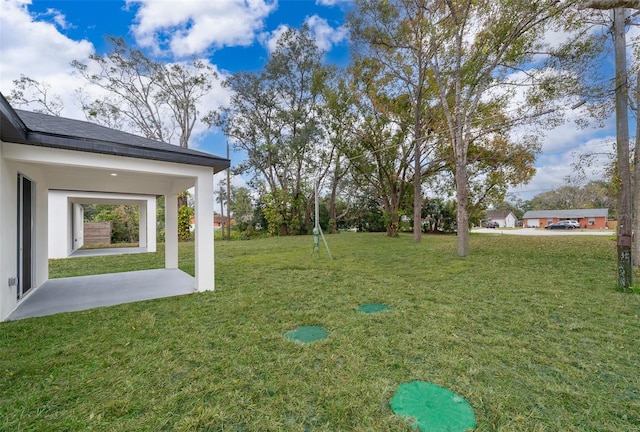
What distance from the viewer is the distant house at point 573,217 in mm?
34031

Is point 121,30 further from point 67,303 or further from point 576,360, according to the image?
point 576,360

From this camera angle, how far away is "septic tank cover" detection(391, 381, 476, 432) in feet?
5.15

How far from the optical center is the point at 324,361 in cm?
227

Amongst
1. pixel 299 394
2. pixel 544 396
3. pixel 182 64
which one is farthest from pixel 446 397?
pixel 182 64

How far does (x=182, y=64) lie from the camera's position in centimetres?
1491

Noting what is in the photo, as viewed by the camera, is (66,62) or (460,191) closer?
(460,191)

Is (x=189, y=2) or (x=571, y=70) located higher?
(x=189, y=2)

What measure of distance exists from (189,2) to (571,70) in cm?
962

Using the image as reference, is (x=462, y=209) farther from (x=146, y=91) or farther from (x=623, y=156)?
(x=146, y=91)

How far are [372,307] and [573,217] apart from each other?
47278 mm

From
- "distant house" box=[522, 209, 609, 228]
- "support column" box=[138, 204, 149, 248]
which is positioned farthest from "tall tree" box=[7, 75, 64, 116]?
"distant house" box=[522, 209, 609, 228]

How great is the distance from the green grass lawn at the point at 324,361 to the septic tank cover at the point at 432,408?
0.07 metres

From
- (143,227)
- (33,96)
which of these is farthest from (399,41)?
(33,96)

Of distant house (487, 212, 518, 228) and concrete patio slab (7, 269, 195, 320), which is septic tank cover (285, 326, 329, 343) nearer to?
concrete patio slab (7, 269, 195, 320)
